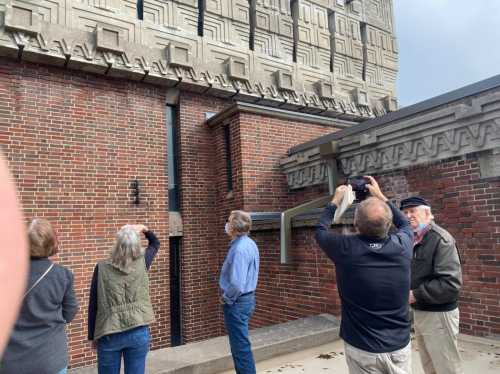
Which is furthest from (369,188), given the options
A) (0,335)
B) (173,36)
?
(173,36)

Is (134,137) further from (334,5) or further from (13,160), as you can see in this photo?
(334,5)

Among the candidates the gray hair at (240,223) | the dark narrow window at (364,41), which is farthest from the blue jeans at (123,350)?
the dark narrow window at (364,41)

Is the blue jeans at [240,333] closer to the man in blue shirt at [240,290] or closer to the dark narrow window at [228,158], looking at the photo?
the man in blue shirt at [240,290]

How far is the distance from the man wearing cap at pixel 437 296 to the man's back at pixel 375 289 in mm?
632

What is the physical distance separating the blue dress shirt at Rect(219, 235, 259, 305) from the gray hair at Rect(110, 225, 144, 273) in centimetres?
110

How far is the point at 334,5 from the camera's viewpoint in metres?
12.2

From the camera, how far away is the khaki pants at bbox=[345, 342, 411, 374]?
2.30 metres

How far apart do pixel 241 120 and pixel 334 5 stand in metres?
6.29

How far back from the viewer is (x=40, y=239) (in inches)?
98.6

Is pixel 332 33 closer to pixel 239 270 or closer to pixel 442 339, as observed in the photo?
pixel 239 270

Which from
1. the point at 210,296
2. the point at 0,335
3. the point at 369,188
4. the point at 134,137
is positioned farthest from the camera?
the point at 210,296

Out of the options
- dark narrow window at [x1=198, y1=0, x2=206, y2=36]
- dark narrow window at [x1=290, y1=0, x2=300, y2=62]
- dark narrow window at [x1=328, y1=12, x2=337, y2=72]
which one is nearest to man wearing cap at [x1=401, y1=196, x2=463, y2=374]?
dark narrow window at [x1=198, y1=0, x2=206, y2=36]

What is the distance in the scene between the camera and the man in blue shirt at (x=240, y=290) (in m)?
3.80

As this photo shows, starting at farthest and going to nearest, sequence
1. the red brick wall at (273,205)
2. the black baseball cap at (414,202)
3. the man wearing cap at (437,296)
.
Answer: the red brick wall at (273,205), the black baseball cap at (414,202), the man wearing cap at (437,296)
